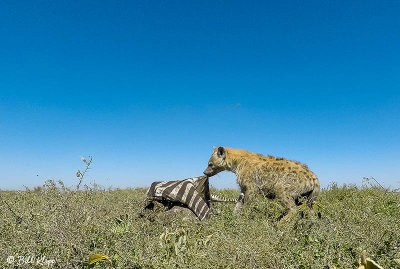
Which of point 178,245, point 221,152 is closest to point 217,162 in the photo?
point 221,152

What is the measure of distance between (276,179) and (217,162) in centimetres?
308

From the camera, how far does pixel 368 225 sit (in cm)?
516

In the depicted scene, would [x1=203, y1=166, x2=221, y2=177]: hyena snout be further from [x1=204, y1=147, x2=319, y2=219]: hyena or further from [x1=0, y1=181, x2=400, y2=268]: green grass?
[x1=0, y1=181, x2=400, y2=268]: green grass

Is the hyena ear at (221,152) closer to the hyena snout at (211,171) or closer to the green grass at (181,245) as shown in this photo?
the hyena snout at (211,171)

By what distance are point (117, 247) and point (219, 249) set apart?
1.29m

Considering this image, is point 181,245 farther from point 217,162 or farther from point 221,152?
point 217,162

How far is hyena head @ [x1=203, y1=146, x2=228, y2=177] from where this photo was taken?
1085 cm

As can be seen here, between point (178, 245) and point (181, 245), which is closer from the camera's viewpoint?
point (178, 245)

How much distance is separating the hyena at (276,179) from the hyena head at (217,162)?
1.96ft

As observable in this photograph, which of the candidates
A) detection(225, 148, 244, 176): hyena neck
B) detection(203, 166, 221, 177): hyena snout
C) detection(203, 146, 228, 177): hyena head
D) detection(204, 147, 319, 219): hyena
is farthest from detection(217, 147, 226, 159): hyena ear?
detection(203, 166, 221, 177): hyena snout

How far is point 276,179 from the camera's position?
8.36 meters

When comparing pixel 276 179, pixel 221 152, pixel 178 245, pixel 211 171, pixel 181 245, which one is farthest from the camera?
pixel 211 171

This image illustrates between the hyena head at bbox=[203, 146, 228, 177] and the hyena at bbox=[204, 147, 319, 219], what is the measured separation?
23.6 inches

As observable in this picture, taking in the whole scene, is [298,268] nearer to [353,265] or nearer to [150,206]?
[353,265]
